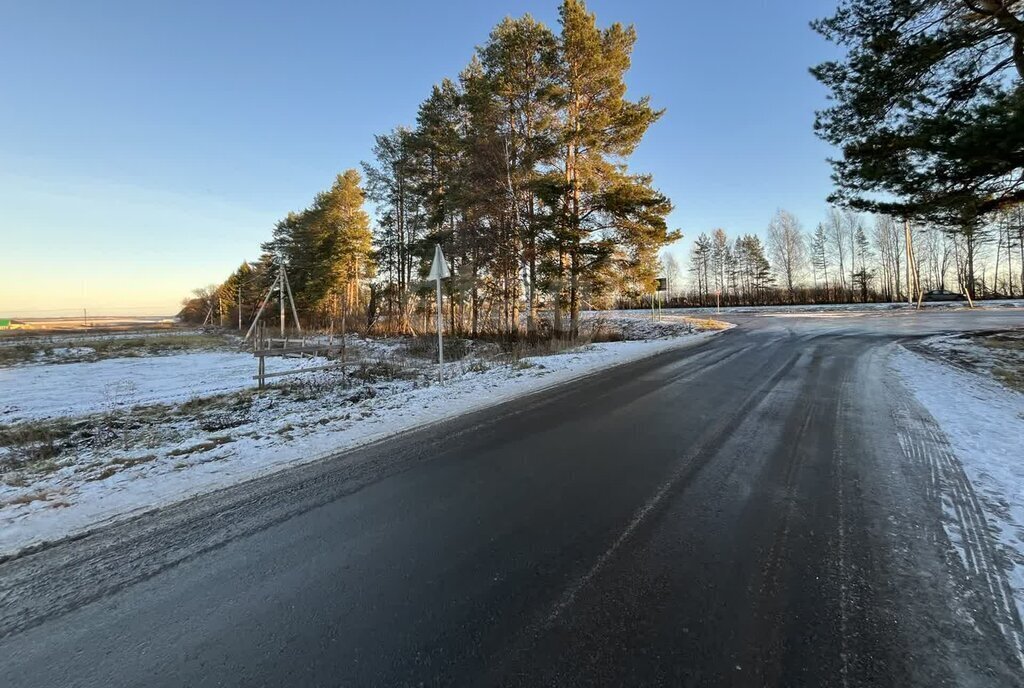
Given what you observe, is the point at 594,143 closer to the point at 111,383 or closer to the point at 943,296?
the point at 111,383

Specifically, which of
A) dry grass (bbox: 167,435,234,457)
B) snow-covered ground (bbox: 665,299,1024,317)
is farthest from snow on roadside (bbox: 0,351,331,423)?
snow-covered ground (bbox: 665,299,1024,317)

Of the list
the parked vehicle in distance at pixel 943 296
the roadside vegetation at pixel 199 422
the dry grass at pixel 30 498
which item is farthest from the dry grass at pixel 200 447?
the parked vehicle in distance at pixel 943 296

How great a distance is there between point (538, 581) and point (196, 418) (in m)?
7.28

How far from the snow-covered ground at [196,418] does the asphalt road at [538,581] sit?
0.57 metres

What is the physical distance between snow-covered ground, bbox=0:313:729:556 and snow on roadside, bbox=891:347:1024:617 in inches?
224

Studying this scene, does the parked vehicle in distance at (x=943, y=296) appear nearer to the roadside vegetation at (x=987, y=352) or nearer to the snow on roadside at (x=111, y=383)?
the roadside vegetation at (x=987, y=352)

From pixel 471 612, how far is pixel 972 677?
2.18 m

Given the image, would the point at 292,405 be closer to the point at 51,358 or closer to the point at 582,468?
the point at 582,468

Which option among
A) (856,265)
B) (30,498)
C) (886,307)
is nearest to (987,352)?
(30,498)

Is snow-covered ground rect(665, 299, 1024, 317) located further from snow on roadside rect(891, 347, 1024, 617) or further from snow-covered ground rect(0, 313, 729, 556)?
snow on roadside rect(891, 347, 1024, 617)

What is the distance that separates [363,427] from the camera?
5914mm

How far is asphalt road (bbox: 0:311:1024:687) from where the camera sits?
1.88m

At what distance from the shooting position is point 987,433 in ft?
16.5

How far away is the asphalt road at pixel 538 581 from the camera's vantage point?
1.88m
